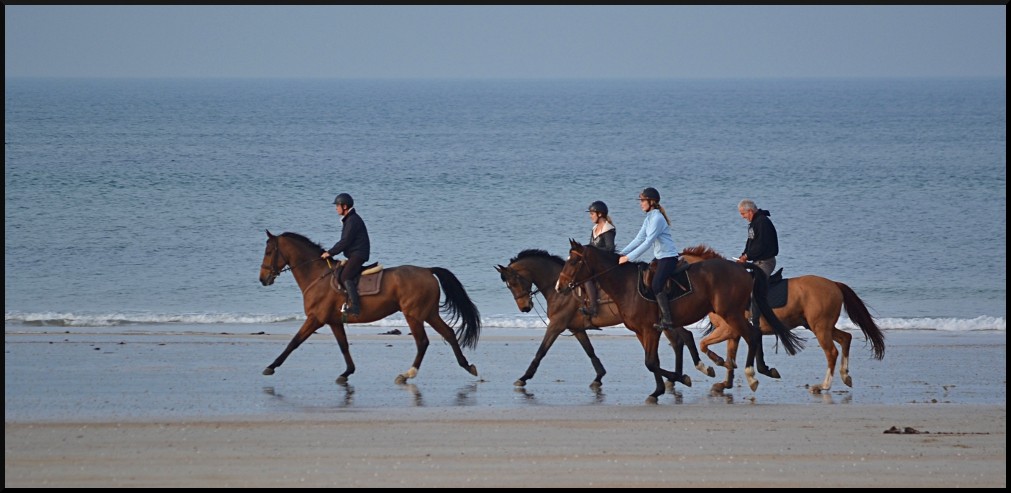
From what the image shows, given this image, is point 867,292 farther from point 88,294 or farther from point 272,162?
point 272,162

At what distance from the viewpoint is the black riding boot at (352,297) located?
14.6 metres

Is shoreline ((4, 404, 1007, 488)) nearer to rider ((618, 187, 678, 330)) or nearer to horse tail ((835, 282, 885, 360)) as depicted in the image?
rider ((618, 187, 678, 330))

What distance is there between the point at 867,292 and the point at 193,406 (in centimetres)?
1810

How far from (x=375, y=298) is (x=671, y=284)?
348 cm

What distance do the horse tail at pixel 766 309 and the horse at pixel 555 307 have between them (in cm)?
87

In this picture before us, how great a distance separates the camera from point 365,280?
1473 centimetres

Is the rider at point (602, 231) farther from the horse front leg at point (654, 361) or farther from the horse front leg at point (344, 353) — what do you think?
the horse front leg at point (344, 353)

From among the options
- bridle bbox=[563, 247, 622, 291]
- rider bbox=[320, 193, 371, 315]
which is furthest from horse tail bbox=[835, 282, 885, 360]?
rider bbox=[320, 193, 371, 315]

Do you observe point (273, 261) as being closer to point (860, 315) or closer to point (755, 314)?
point (755, 314)

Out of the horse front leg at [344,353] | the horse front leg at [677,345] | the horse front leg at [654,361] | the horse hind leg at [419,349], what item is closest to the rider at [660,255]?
the horse front leg at [654,361]

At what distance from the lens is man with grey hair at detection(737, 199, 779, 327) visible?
559 inches

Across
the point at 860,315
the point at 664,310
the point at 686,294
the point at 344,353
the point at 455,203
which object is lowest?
the point at 455,203

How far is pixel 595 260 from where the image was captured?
13.5 m

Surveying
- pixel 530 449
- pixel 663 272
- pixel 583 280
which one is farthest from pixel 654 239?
pixel 530 449
